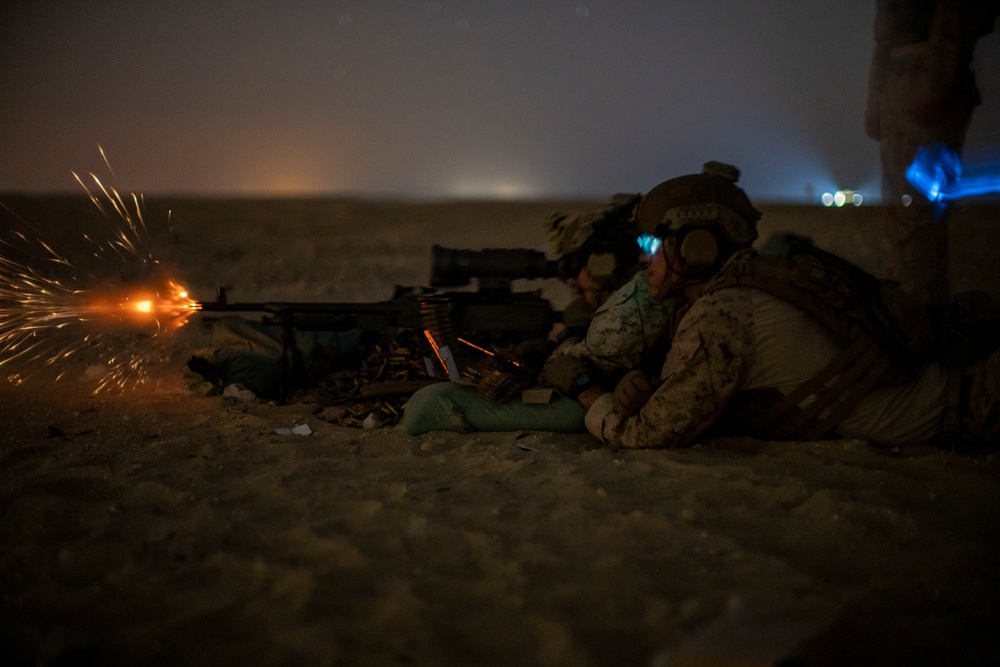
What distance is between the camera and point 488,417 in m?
4.10

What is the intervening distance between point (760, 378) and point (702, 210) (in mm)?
924

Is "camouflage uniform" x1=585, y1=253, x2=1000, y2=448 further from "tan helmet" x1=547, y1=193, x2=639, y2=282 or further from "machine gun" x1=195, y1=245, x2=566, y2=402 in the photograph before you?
"machine gun" x1=195, y1=245, x2=566, y2=402

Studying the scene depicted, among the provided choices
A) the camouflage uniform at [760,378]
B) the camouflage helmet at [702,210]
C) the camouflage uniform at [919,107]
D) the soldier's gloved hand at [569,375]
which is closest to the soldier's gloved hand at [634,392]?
the camouflage uniform at [760,378]

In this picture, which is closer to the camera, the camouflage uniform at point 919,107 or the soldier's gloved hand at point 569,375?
the soldier's gloved hand at point 569,375

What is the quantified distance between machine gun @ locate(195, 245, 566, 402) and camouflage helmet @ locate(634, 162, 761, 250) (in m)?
1.33

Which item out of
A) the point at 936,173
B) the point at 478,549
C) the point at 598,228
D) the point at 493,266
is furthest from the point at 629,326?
the point at 936,173

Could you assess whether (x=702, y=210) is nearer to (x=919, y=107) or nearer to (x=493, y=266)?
(x=493, y=266)

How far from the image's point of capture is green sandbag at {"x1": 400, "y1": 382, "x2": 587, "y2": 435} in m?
4.09

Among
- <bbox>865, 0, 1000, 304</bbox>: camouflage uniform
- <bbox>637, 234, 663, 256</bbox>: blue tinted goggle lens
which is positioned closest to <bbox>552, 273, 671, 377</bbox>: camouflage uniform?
<bbox>637, 234, 663, 256</bbox>: blue tinted goggle lens

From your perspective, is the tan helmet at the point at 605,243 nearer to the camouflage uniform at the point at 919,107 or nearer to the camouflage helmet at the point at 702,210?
the camouflage helmet at the point at 702,210

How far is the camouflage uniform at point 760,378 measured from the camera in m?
3.29

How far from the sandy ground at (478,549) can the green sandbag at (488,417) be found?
0.13m

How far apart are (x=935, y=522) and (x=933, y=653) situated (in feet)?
3.14

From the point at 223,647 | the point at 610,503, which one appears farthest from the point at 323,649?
the point at 610,503
